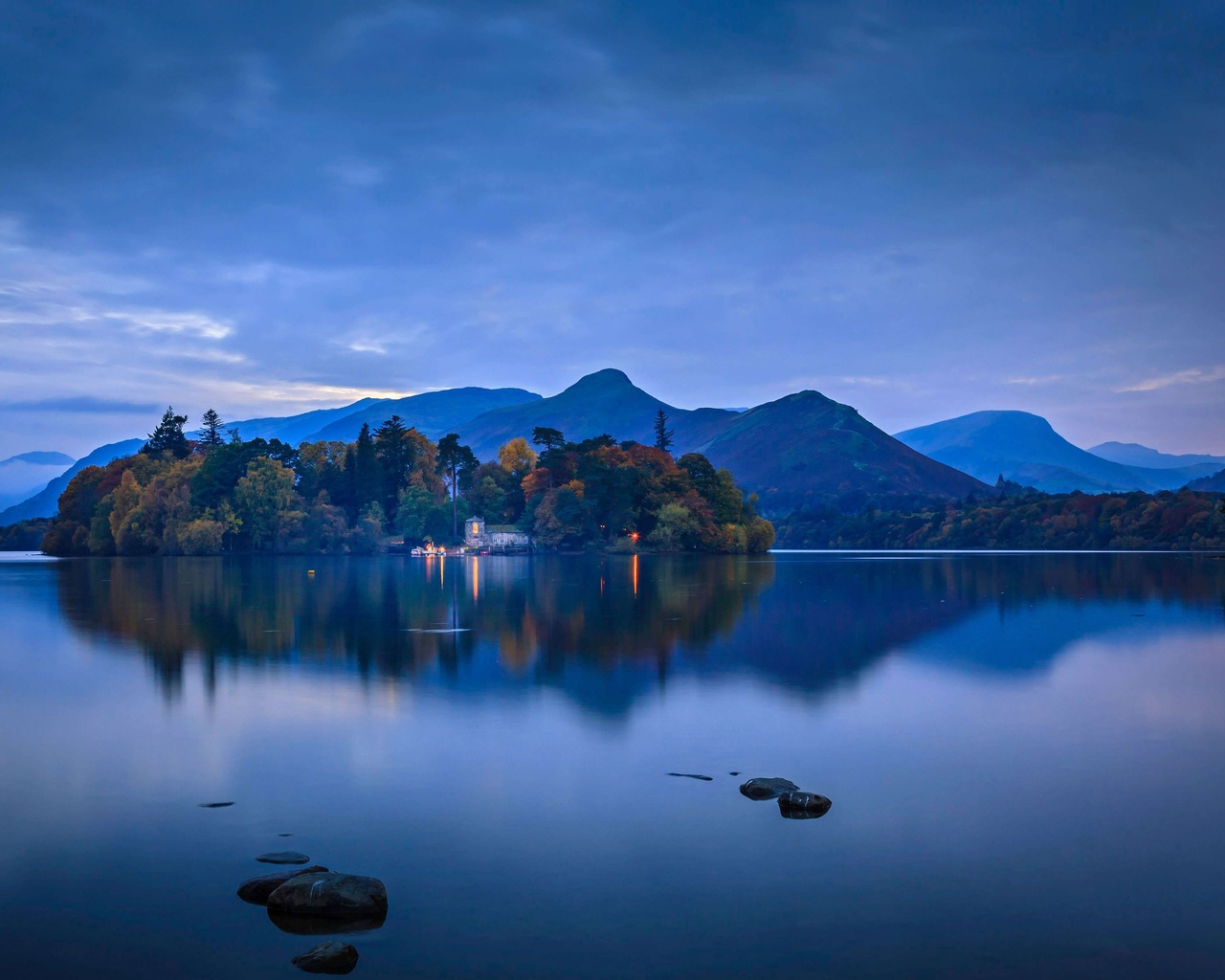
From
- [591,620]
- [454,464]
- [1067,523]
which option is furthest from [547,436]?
[591,620]

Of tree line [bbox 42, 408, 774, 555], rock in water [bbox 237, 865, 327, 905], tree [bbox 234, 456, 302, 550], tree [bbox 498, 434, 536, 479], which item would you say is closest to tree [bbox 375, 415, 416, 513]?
tree line [bbox 42, 408, 774, 555]

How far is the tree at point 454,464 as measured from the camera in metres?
136

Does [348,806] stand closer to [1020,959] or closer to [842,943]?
[842,943]

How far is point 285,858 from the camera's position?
973 centimetres

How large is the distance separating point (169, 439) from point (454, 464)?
39.2 meters

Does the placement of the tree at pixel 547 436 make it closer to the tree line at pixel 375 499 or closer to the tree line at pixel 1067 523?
the tree line at pixel 375 499

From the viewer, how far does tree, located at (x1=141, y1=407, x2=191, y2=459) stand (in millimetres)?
134000

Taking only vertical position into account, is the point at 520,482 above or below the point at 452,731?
above

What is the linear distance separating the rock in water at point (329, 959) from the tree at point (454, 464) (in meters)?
126

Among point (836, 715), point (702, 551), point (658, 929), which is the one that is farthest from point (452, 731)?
point (702, 551)

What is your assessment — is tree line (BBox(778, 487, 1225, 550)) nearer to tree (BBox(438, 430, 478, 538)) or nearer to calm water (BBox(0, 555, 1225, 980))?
tree (BBox(438, 430, 478, 538))

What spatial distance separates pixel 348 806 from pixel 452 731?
4382 mm

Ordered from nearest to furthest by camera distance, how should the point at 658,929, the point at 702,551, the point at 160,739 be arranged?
the point at 658,929 → the point at 160,739 → the point at 702,551

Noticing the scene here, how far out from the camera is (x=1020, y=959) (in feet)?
25.1
